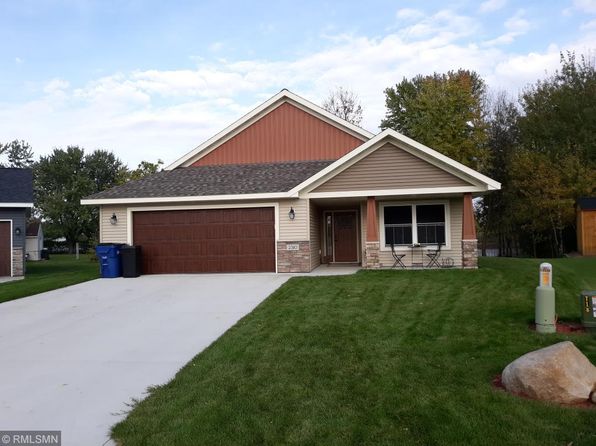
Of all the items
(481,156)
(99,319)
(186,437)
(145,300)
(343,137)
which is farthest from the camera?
(481,156)

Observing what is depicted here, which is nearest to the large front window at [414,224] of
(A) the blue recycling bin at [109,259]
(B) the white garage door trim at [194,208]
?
(B) the white garage door trim at [194,208]

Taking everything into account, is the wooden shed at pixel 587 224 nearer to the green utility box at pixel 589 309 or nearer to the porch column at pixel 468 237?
the porch column at pixel 468 237

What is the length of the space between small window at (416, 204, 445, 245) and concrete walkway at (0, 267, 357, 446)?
4851 millimetres

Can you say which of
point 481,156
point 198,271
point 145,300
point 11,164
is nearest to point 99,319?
point 145,300

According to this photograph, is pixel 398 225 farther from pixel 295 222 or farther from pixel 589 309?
pixel 589 309

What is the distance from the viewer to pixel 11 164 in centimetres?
7794

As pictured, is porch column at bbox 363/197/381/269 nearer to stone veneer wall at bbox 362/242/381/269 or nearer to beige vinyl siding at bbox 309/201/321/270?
stone veneer wall at bbox 362/242/381/269

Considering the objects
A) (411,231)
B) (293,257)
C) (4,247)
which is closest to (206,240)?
(293,257)

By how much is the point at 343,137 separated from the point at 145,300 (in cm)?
1061

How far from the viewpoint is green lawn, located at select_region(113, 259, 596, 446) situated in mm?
4202

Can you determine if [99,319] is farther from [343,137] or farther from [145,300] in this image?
[343,137]

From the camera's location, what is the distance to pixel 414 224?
15.7m

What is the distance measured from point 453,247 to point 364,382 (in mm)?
10915

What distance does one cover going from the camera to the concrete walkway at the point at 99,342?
4.96 meters
